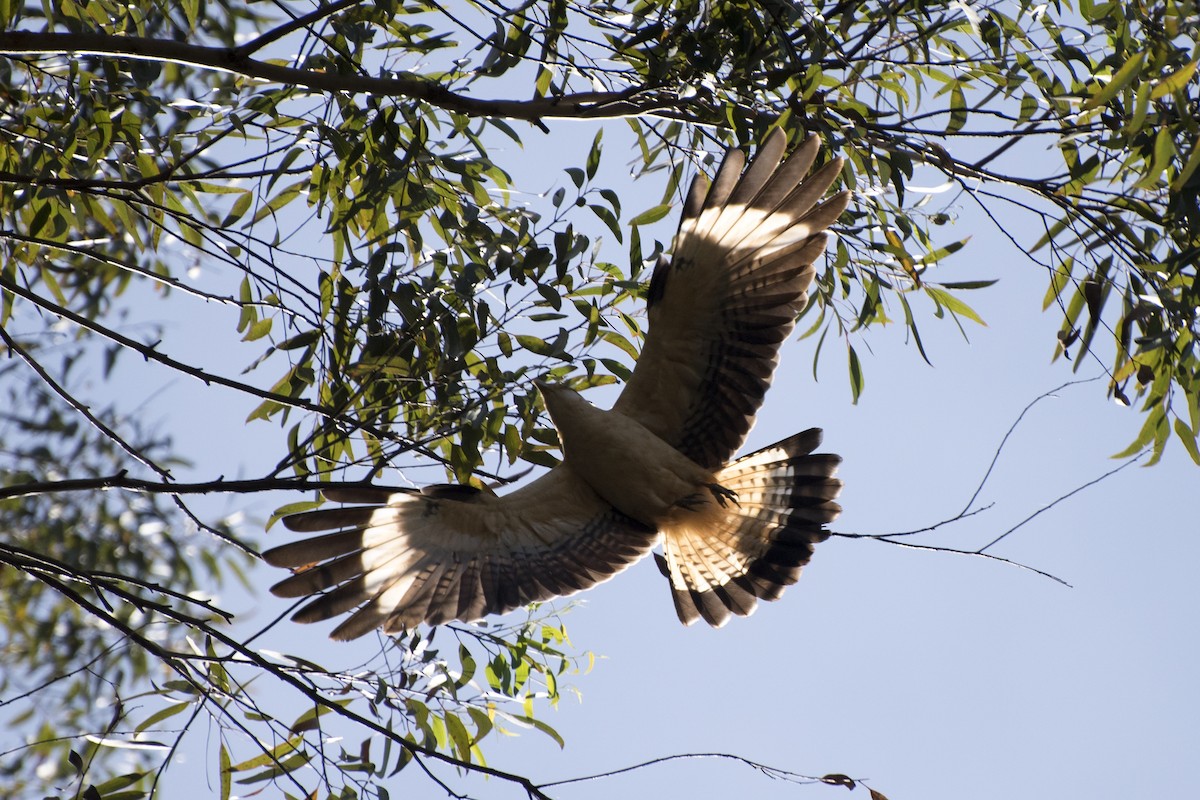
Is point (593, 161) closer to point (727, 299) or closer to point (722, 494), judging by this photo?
point (727, 299)

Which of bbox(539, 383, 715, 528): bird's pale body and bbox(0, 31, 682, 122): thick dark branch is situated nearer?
bbox(0, 31, 682, 122): thick dark branch

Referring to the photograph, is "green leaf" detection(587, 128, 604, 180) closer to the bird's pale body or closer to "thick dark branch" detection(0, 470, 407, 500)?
the bird's pale body

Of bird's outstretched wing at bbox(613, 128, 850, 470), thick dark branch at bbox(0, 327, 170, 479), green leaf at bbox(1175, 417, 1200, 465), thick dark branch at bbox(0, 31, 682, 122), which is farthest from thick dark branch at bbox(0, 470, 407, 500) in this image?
green leaf at bbox(1175, 417, 1200, 465)

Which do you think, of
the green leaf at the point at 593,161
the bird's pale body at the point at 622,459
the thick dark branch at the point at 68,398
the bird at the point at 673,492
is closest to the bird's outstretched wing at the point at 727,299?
the bird at the point at 673,492

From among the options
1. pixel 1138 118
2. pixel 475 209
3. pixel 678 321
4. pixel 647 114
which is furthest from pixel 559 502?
pixel 1138 118

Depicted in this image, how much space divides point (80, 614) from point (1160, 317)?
3652mm

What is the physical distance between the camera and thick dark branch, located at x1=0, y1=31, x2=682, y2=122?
108 inches

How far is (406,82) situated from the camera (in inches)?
123

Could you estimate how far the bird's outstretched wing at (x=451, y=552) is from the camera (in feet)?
11.5

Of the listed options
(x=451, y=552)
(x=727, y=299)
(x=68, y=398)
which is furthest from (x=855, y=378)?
(x=68, y=398)

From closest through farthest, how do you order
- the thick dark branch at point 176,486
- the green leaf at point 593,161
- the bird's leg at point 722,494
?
1. the thick dark branch at point 176,486
2. the green leaf at point 593,161
3. the bird's leg at point 722,494

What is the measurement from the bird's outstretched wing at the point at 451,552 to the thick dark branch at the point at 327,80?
1.20m

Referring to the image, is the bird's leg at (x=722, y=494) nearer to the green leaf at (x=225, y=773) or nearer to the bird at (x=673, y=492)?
the bird at (x=673, y=492)

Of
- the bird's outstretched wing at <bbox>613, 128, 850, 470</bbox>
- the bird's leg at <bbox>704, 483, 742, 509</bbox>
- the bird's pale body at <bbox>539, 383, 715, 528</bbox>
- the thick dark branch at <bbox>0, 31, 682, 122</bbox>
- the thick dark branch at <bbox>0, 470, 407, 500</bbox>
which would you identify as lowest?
the thick dark branch at <bbox>0, 470, 407, 500</bbox>
